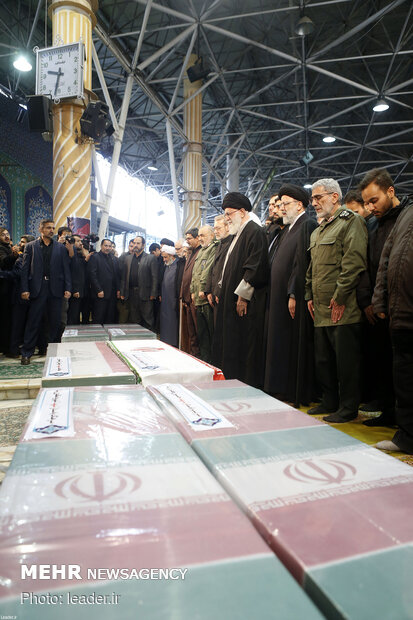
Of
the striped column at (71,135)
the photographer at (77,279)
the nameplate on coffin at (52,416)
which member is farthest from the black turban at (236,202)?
the striped column at (71,135)

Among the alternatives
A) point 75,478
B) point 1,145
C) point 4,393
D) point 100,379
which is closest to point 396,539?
point 75,478

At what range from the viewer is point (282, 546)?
0.55 metres

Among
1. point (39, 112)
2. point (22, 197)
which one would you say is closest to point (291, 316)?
point (39, 112)

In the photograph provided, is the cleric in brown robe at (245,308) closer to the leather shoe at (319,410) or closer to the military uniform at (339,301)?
the military uniform at (339,301)

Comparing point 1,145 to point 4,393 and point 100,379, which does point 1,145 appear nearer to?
point 4,393

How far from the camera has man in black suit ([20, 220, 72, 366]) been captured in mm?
4832

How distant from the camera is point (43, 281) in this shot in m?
4.99

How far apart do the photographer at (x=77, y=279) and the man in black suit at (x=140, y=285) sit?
32.2 inches

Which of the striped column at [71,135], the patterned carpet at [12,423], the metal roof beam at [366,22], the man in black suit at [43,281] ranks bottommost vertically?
the patterned carpet at [12,423]

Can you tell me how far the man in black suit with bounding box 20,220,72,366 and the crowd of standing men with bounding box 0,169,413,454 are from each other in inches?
0.6

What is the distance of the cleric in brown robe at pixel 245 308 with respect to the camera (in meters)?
3.24

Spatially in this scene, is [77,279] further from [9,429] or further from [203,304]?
[9,429]

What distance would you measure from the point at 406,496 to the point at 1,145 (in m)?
12.4

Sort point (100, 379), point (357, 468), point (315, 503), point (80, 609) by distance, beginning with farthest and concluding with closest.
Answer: point (100, 379)
point (357, 468)
point (315, 503)
point (80, 609)
